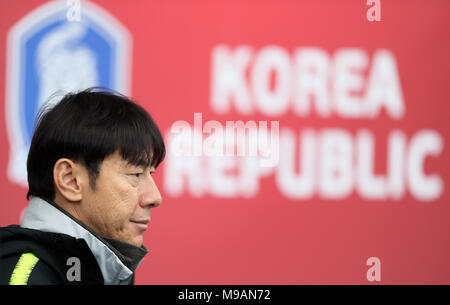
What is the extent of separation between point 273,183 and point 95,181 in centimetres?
127

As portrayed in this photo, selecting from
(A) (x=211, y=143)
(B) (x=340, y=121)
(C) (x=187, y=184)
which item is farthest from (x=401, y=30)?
(C) (x=187, y=184)

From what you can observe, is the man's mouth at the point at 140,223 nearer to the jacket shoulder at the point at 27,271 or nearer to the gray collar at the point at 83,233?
the gray collar at the point at 83,233

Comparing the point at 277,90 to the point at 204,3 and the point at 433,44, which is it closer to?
the point at 204,3

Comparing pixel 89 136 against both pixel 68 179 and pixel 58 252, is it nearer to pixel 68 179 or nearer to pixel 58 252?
pixel 68 179

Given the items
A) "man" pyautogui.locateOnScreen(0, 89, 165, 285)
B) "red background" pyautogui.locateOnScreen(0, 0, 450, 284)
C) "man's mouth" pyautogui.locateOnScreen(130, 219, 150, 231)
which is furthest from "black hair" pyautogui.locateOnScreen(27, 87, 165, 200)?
"red background" pyautogui.locateOnScreen(0, 0, 450, 284)

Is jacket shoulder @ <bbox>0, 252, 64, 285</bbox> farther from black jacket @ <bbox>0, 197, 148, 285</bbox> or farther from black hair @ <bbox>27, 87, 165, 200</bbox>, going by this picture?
black hair @ <bbox>27, 87, 165, 200</bbox>

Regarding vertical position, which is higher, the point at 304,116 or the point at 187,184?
the point at 304,116

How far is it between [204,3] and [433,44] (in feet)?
3.26

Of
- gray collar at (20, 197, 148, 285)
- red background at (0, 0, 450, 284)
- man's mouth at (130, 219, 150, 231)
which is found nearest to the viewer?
gray collar at (20, 197, 148, 285)

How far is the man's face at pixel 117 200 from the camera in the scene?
3.75 feet

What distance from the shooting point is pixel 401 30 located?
237 cm

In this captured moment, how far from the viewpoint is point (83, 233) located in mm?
1094

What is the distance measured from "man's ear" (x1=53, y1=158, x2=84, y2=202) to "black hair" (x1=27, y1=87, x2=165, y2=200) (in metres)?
0.02

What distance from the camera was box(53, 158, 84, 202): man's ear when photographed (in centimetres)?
112
